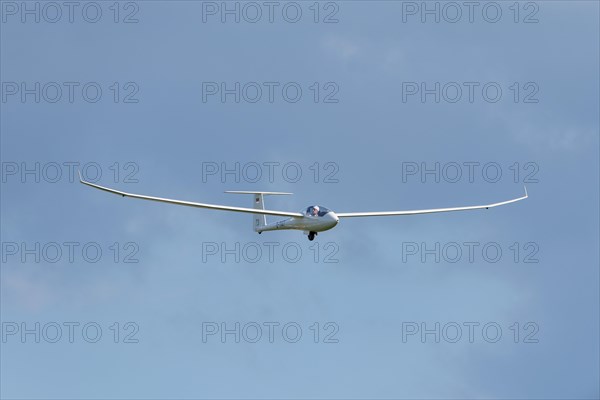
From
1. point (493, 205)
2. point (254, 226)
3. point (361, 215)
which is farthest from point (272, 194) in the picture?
point (493, 205)

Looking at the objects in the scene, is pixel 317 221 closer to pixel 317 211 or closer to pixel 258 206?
pixel 317 211

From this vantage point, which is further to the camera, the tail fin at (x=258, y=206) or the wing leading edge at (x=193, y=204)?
the tail fin at (x=258, y=206)

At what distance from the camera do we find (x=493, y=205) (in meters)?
104

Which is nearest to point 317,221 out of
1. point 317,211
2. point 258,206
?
point 317,211

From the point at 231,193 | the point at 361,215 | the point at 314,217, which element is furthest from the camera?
the point at 231,193

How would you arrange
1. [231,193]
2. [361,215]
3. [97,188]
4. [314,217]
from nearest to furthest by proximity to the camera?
1. [97,188]
2. [314,217]
3. [361,215]
4. [231,193]

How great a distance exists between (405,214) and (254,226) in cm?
1244

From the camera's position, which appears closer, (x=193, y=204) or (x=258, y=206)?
(x=193, y=204)

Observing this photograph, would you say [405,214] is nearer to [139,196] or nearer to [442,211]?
[442,211]

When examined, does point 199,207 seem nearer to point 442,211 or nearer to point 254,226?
point 254,226

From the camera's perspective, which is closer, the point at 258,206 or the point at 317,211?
the point at 317,211

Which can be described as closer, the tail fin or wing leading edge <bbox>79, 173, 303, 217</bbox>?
wing leading edge <bbox>79, 173, 303, 217</bbox>

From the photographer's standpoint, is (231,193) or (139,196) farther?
(231,193)

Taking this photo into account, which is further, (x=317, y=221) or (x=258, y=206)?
(x=258, y=206)
